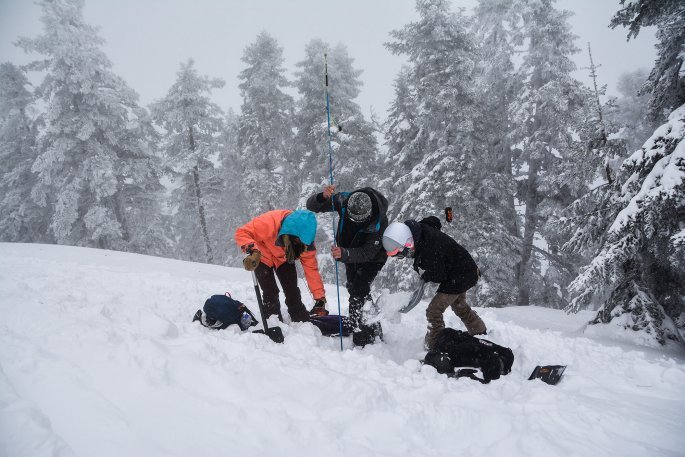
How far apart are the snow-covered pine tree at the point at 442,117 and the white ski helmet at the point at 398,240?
7292 mm

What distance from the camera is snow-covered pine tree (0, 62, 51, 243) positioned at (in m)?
19.7

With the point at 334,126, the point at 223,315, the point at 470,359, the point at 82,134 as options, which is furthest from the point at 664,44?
the point at 82,134

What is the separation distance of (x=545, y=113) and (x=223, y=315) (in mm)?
14910

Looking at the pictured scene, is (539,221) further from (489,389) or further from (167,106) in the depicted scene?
(167,106)

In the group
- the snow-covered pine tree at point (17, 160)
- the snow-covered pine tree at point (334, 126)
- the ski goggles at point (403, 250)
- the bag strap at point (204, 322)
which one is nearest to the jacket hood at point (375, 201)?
the ski goggles at point (403, 250)

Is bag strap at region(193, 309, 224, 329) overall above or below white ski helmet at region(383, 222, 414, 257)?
below

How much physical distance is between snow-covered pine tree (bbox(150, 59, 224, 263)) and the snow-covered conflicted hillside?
16.3 metres

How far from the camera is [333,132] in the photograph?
16.5 metres

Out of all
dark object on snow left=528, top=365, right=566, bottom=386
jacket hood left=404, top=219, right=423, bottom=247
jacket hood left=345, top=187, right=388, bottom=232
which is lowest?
dark object on snow left=528, top=365, right=566, bottom=386

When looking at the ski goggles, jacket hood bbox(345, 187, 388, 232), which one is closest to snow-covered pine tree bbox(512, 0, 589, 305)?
jacket hood bbox(345, 187, 388, 232)

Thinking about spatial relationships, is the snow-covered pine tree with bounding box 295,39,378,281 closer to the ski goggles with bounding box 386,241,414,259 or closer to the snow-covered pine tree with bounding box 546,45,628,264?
the snow-covered pine tree with bounding box 546,45,628,264

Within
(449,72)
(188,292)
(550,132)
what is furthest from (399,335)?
(550,132)

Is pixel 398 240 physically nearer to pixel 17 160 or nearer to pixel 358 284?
pixel 358 284

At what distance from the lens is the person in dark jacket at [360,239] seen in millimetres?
4918
